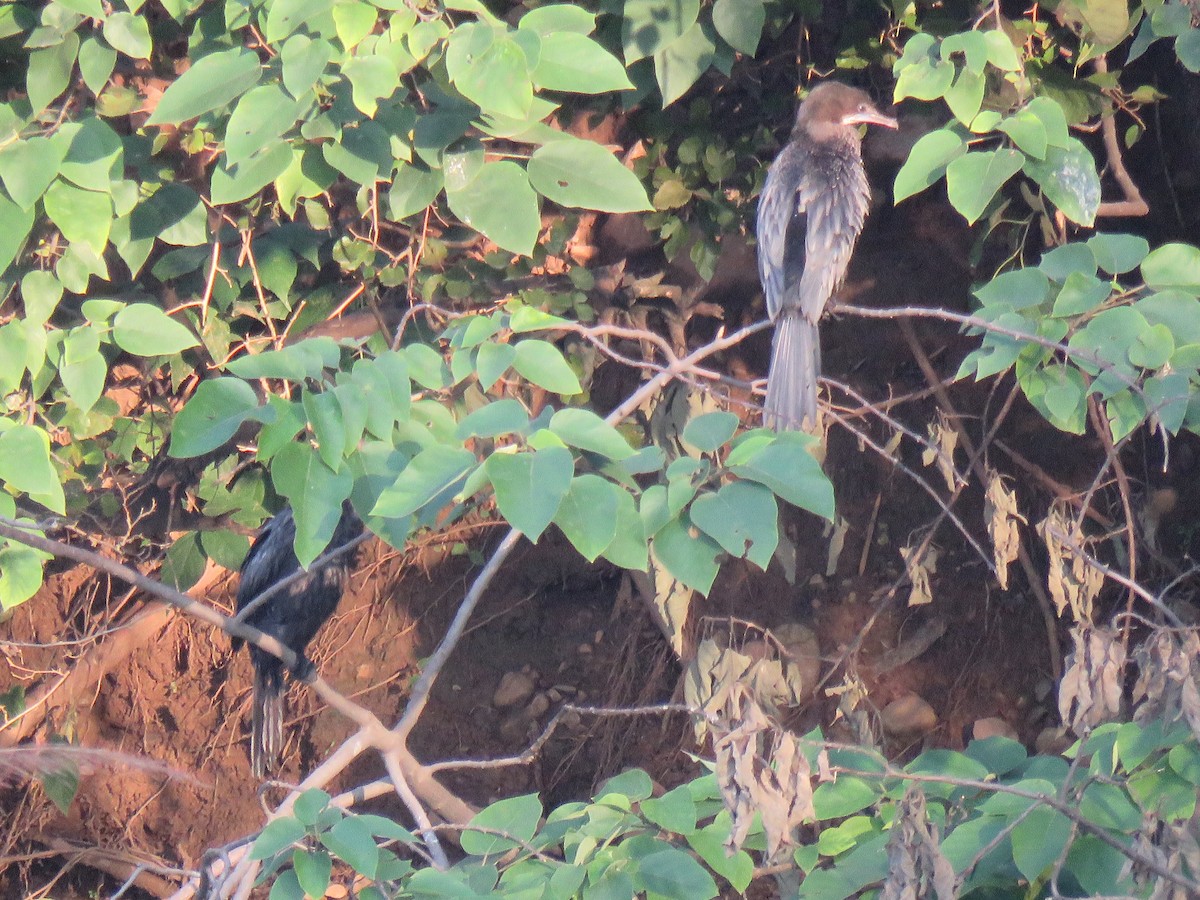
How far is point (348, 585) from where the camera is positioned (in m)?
5.09

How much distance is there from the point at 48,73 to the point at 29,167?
1.55ft

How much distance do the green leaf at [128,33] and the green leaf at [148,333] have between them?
76cm

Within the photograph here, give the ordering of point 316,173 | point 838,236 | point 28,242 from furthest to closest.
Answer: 1. point 838,236
2. point 28,242
3. point 316,173

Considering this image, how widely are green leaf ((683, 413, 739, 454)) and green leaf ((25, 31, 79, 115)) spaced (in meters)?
1.99

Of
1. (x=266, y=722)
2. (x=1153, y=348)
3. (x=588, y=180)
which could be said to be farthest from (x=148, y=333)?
(x=266, y=722)

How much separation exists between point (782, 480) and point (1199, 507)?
11.4 ft

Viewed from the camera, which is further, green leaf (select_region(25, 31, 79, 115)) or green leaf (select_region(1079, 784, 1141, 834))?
green leaf (select_region(25, 31, 79, 115))

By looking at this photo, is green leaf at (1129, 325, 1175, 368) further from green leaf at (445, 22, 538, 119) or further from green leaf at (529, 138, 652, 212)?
green leaf at (445, 22, 538, 119)

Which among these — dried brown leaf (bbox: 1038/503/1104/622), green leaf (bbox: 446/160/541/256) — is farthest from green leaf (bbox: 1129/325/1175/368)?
green leaf (bbox: 446/160/541/256)

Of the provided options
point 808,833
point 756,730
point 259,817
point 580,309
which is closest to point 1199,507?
point 808,833

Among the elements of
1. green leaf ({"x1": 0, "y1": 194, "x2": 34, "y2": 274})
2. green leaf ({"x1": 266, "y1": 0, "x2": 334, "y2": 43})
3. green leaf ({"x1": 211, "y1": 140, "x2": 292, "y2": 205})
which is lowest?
green leaf ({"x1": 0, "y1": 194, "x2": 34, "y2": 274})

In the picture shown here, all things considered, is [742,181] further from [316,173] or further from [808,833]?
[808,833]

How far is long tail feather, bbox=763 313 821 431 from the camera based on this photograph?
10.7 feet

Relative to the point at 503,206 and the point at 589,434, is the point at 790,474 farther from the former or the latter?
the point at 503,206
